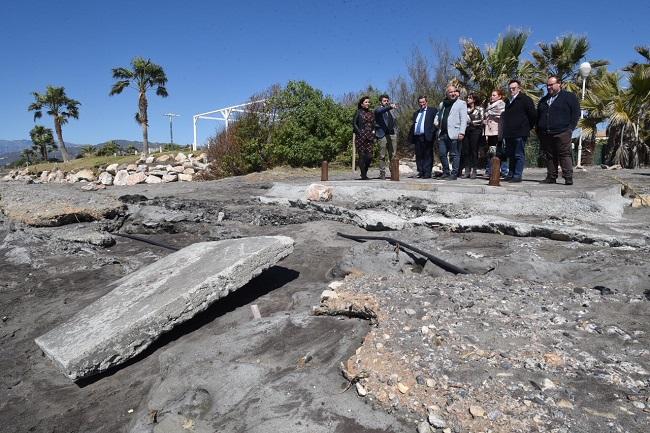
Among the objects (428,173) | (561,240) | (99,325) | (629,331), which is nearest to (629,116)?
(428,173)

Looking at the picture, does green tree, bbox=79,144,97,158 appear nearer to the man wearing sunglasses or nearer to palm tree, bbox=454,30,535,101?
palm tree, bbox=454,30,535,101

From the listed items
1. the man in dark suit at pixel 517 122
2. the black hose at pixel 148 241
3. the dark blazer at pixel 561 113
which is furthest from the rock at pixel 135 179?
the dark blazer at pixel 561 113

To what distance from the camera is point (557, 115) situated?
6.83 meters

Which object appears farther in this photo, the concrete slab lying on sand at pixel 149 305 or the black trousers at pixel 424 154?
the black trousers at pixel 424 154

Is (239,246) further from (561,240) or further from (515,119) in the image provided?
(515,119)

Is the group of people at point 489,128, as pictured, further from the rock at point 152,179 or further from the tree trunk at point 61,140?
the tree trunk at point 61,140

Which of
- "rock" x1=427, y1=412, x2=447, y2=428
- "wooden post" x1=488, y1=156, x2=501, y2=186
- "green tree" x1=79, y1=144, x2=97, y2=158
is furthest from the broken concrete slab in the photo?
"green tree" x1=79, y1=144, x2=97, y2=158

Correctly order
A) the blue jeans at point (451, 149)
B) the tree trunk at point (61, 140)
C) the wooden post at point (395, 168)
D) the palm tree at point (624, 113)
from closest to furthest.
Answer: the blue jeans at point (451, 149) < the wooden post at point (395, 168) < the palm tree at point (624, 113) < the tree trunk at point (61, 140)

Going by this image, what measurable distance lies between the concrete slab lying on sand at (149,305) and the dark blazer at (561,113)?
5.04 meters

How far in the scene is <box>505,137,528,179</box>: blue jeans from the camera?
7.62 metres

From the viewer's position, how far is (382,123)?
9.08m

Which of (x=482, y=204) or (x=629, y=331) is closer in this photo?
(x=629, y=331)

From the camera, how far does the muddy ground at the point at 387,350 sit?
236cm

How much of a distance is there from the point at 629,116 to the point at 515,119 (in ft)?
36.9
